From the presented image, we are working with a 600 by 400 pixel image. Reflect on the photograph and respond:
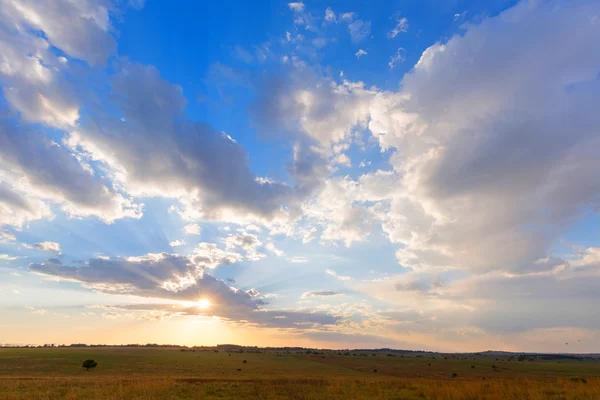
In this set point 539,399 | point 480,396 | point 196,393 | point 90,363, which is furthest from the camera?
point 90,363

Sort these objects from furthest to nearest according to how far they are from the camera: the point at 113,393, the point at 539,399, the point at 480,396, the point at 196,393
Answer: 1. the point at 196,393
2. the point at 113,393
3. the point at 480,396
4. the point at 539,399

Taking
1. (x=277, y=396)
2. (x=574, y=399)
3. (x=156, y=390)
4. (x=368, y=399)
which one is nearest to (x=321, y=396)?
(x=277, y=396)

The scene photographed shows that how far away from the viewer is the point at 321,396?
20.4m

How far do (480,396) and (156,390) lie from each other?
66.5 feet

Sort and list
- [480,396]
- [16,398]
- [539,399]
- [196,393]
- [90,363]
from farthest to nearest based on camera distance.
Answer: [90,363] < [196,393] < [16,398] < [480,396] < [539,399]

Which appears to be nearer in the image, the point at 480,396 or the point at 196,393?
the point at 480,396

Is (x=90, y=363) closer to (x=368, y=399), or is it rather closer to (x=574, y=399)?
(x=368, y=399)

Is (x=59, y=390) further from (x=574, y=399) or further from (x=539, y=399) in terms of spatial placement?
(x=574, y=399)

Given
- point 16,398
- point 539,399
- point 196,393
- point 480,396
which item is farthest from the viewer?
point 196,393

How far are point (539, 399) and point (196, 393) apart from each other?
20.3 m

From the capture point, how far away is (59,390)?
2367 centimetres

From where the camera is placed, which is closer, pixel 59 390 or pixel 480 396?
pixel 480 396

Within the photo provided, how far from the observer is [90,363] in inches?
2308

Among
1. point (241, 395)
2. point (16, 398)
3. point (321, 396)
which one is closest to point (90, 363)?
point (16, 398)
